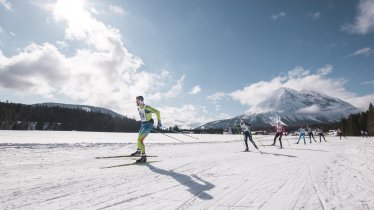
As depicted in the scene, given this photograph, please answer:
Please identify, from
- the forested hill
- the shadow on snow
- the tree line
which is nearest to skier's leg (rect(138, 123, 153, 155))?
the shadow on snow

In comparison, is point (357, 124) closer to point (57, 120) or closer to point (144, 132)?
point (144, 132)

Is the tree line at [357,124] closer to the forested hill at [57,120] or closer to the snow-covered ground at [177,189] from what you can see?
the forested hill at [57,120]

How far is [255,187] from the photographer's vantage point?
6023 millimetres

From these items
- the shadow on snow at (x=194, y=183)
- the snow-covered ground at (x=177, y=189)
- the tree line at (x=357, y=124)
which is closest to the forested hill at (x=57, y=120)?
the tree line at (x=357, y=124)

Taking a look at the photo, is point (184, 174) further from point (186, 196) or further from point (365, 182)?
point (365, 182)

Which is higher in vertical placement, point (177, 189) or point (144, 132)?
point (144, 132)

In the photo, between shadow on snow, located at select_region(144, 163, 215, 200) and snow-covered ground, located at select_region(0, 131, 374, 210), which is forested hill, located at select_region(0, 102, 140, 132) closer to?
snow-covered ground, located at select_region(0, 131, 374, 210)

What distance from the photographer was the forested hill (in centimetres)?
10150

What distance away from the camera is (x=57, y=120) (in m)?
130

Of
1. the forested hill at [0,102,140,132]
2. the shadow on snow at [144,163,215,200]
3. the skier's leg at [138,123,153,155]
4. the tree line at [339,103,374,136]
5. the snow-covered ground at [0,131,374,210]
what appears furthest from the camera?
the tree line at [339,103,374,136]

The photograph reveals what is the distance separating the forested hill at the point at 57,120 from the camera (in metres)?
102

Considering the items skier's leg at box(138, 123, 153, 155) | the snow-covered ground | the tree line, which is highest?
the tree line

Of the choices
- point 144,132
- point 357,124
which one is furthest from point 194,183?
point 357,124

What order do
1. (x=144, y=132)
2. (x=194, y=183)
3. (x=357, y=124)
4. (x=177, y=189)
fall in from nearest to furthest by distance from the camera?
(x=177, y=189) < (x=194, y=183) < (x=144, y=132) < (x=357, y=124)
